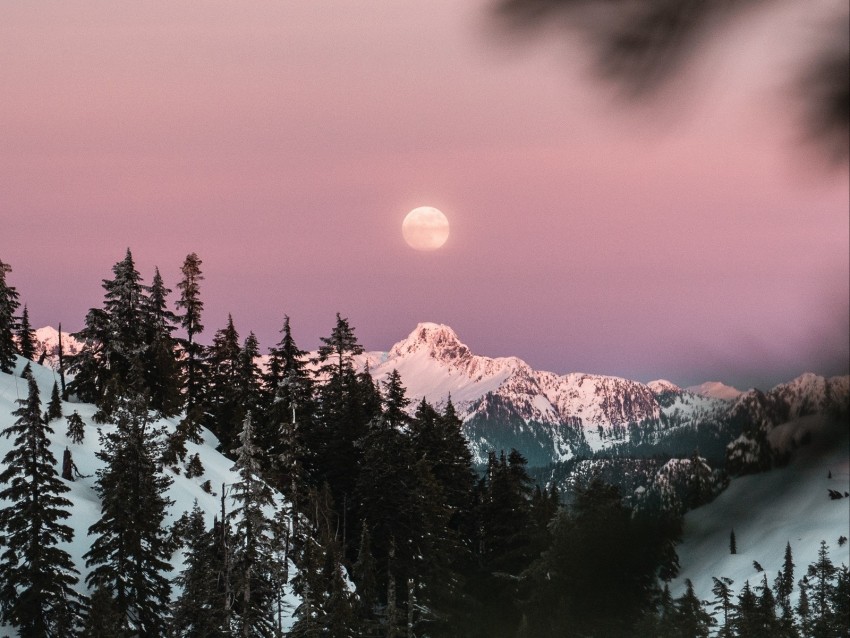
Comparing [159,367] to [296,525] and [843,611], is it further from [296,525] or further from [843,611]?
[843,611]

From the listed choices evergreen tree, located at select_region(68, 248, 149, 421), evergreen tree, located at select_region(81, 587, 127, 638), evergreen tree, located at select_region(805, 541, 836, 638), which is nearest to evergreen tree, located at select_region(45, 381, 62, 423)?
evergreen tree, located at select_region(68, 248, 149, 421)

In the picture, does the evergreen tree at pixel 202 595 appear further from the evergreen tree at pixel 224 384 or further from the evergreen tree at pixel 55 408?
the evergreen tree at pixel 224 384

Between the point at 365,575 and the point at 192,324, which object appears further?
the point at 192,324

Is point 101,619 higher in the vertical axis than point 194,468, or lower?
lower

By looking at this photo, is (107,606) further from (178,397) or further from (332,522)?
(178,397)

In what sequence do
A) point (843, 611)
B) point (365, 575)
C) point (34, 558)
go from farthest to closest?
point (365, 575), point (34, 558), point (843, 611)

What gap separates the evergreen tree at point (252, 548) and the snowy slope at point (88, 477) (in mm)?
2736

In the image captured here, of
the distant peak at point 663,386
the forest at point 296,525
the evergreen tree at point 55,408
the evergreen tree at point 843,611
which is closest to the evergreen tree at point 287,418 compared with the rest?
the forest at point 296,525

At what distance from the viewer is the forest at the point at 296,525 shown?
2568 mm

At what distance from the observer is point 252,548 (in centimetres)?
3947

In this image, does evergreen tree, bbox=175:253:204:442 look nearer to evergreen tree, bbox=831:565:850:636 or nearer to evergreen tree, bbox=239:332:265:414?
evergreen tree, bbox=239:332:265:414

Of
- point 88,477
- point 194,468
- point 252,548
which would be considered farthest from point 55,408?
point 252,548

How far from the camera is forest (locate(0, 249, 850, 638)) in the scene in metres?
2.57

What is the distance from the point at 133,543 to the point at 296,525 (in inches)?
478
